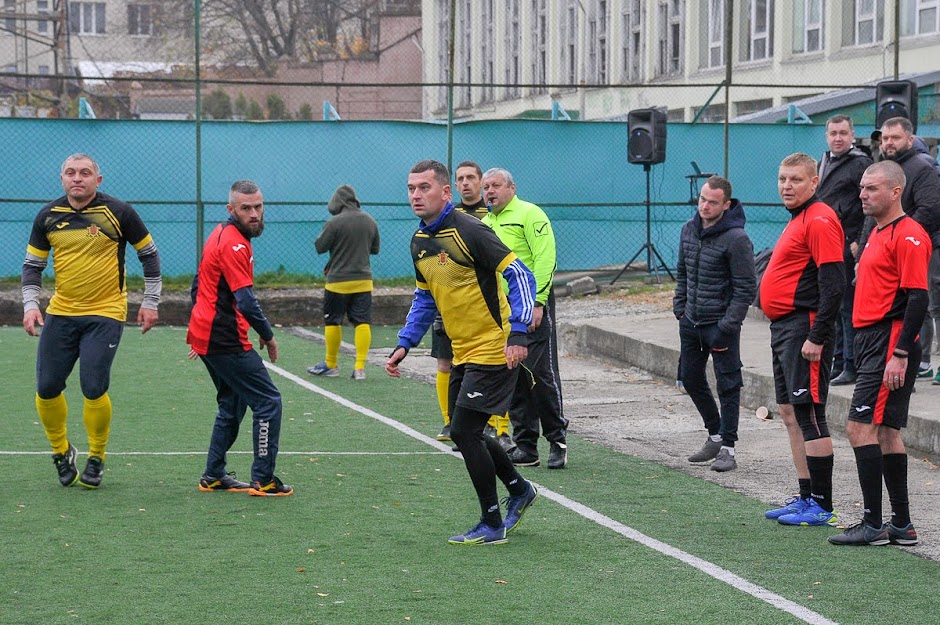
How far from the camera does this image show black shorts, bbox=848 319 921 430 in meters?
6.52

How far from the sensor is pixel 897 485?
664cm

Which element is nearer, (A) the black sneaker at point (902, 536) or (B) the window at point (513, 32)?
(A) the black sneaker at point (902, 536)

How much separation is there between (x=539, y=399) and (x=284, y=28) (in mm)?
26695

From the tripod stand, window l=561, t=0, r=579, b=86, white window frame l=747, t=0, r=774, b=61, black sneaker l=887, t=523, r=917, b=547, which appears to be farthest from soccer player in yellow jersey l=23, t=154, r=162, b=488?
window l=561, t=0, r=579, b=86

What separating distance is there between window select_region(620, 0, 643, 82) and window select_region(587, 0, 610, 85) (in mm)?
981

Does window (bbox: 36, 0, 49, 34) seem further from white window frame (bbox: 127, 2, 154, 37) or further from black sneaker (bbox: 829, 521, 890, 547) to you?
black sneaker (bbox: 829, 521, 890, 547)

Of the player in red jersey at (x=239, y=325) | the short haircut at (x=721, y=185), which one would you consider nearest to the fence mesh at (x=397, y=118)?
the short haircut at (x=721, y=185)

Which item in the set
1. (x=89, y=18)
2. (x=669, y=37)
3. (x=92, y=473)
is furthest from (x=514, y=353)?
(x=89, y=18)

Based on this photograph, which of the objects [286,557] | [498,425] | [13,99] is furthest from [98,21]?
[286,557]

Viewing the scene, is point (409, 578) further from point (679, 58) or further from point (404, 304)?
point (679, 58)

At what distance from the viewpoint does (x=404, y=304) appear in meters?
18.8

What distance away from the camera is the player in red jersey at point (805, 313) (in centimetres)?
705

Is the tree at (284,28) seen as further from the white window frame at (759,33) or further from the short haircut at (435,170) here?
the short haircut at (435,170)

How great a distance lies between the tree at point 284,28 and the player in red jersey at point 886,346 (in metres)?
26.2
